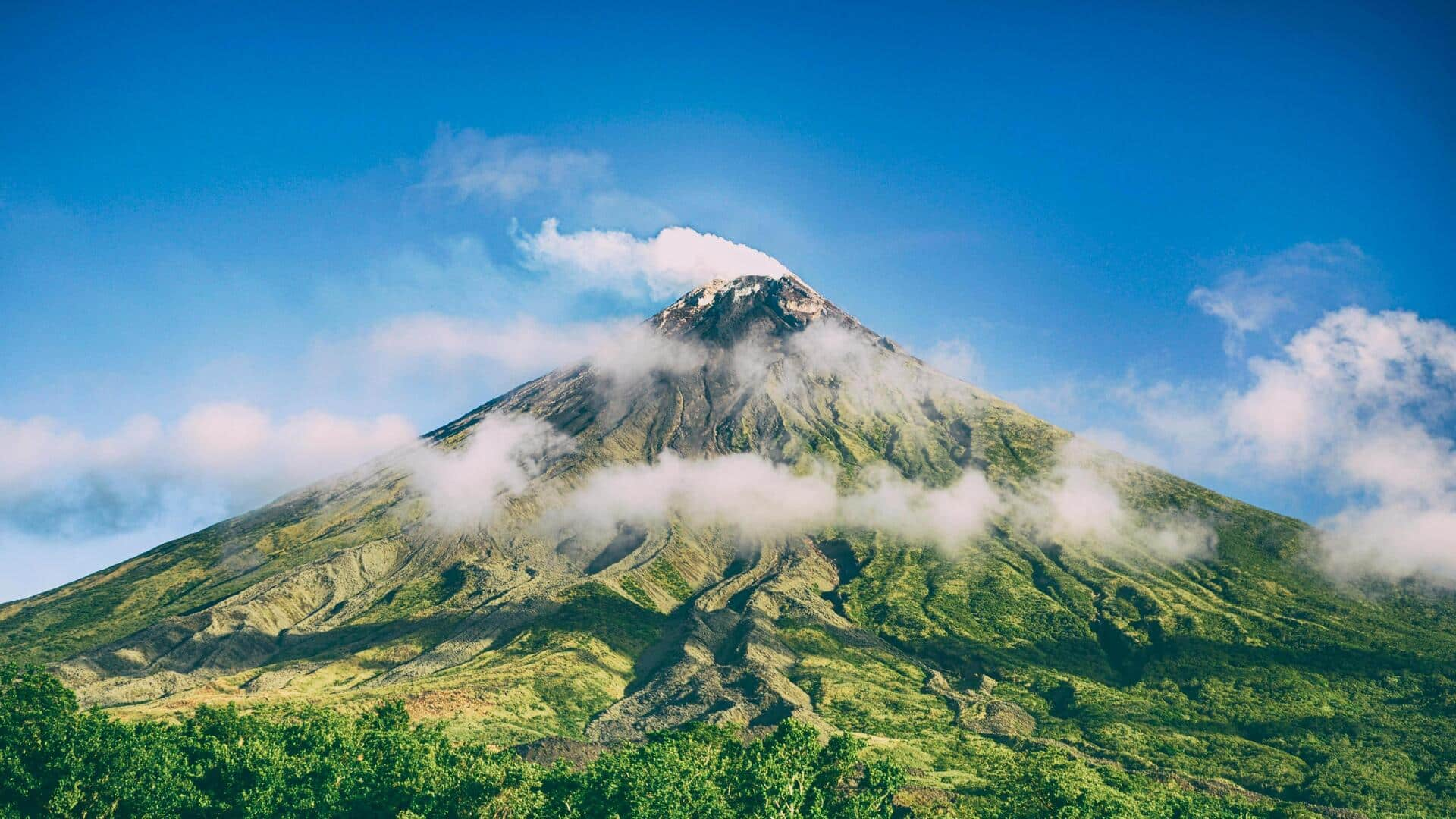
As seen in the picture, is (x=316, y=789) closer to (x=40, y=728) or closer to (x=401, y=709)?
(x=40, y=728)

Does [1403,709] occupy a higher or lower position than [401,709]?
lower

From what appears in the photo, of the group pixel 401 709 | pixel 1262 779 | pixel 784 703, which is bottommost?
pixel 1262 779

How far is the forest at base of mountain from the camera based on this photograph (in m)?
93.6

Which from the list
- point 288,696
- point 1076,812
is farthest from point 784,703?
point 1076,812

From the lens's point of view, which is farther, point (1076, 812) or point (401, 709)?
point (401, 709)

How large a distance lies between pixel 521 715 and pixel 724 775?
314 feet

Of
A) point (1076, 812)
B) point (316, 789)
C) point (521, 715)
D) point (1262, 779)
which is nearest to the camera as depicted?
point (1076, 812)

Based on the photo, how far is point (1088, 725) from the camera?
645 ft

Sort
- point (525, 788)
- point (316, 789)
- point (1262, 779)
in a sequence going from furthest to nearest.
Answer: point (1262, 779)
point (316, 789)
point (525, 788)

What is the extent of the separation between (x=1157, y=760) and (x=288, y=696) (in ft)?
544

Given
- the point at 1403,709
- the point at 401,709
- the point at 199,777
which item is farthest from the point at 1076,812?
the point at 1403,709

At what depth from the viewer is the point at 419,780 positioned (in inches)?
3910

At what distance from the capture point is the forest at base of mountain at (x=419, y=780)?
93.6 m

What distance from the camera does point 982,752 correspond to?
174 metres
